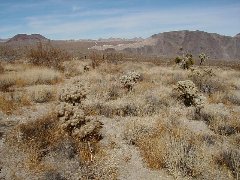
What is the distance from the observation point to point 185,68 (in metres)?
28.6

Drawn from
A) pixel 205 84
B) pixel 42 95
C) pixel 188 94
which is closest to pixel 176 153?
pixel 188 94

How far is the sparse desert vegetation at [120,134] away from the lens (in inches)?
313

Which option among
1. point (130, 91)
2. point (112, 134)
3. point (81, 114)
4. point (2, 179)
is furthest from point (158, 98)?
point (2, 179)

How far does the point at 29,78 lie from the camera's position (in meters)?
19.5

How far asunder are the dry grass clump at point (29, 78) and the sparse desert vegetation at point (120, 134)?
1.29 meters

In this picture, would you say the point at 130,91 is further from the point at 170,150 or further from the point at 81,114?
the point at 170,150

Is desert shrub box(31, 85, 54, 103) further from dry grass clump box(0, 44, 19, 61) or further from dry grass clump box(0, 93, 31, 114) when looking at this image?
dry grass clump box(0, 44, 19, 61)

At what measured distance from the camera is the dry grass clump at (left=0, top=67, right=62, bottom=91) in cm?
1853

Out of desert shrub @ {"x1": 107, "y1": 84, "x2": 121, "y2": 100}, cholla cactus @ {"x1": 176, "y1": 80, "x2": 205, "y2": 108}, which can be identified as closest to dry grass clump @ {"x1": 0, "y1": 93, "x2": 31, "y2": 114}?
desert shrub @ {"x1": 107, "y1": 84, "x2": 121, "y2": 100}

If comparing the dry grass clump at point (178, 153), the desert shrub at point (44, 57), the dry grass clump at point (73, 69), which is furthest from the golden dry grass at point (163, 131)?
the desert shrub at point (44, 57)

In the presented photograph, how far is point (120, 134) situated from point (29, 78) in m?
10.5

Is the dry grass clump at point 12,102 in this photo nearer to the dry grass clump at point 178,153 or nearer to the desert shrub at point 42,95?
the desert shrub at point 42,95

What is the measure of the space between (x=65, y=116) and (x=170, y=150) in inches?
126

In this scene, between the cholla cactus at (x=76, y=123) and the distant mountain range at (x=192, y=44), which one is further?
the distant mountain range at (x=192, y=44)
